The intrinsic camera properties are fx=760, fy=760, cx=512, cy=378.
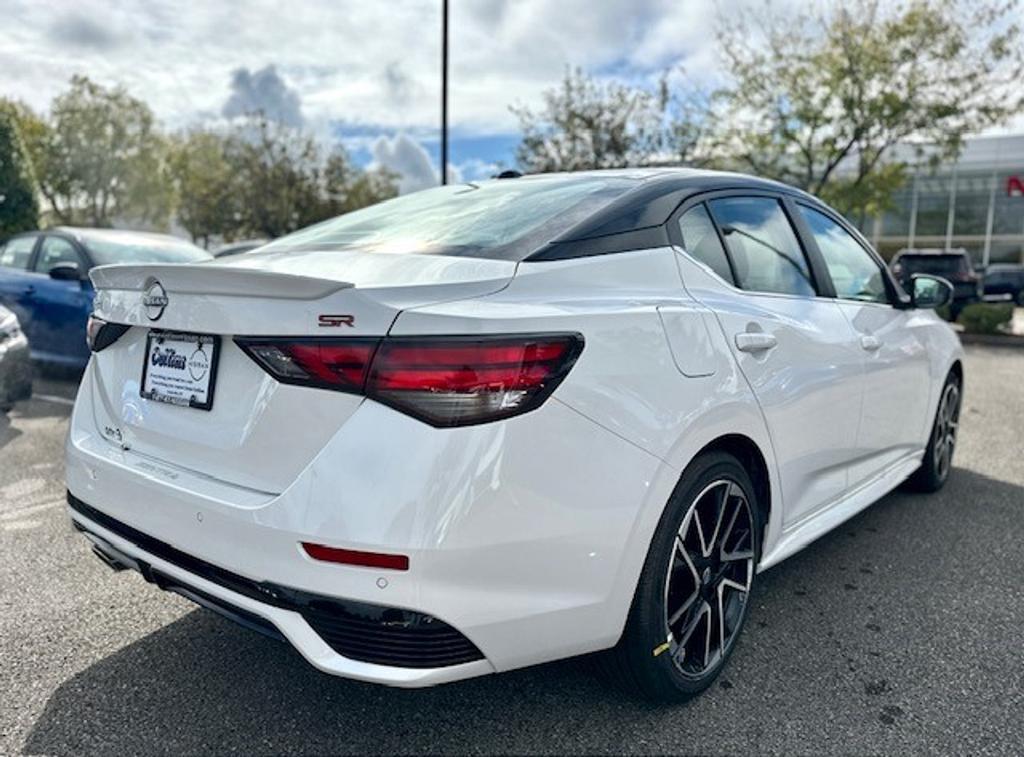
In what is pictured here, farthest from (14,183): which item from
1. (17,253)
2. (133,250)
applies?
(133,250)

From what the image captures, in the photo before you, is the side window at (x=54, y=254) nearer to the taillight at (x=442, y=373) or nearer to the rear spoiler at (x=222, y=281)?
the rear spoiler at (x=222, y=281)

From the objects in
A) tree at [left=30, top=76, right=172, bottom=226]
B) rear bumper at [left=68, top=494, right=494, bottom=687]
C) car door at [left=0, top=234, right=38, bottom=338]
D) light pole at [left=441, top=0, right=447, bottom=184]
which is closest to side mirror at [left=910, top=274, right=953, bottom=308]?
rear bumper at [left=68, top=494, right=494, bottom=687]

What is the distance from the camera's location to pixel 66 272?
21.7 feet

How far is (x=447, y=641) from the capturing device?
1.74 meters

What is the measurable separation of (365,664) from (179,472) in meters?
0.74

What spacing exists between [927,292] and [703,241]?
209 centimetres

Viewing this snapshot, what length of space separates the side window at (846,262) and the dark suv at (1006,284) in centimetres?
2272

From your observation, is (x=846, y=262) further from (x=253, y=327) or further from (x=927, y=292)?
(x=253, y=327)

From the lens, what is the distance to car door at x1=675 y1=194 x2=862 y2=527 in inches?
96.4

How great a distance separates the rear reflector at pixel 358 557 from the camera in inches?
64.7

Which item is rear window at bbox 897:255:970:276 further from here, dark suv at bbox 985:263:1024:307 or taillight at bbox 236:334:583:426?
taillight at bbox 236:334:583:426

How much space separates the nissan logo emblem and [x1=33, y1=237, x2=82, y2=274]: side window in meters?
5.75

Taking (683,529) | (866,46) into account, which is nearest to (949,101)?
(866,46)

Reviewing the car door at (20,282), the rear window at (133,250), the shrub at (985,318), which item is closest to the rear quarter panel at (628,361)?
the rear window at (133,250)
